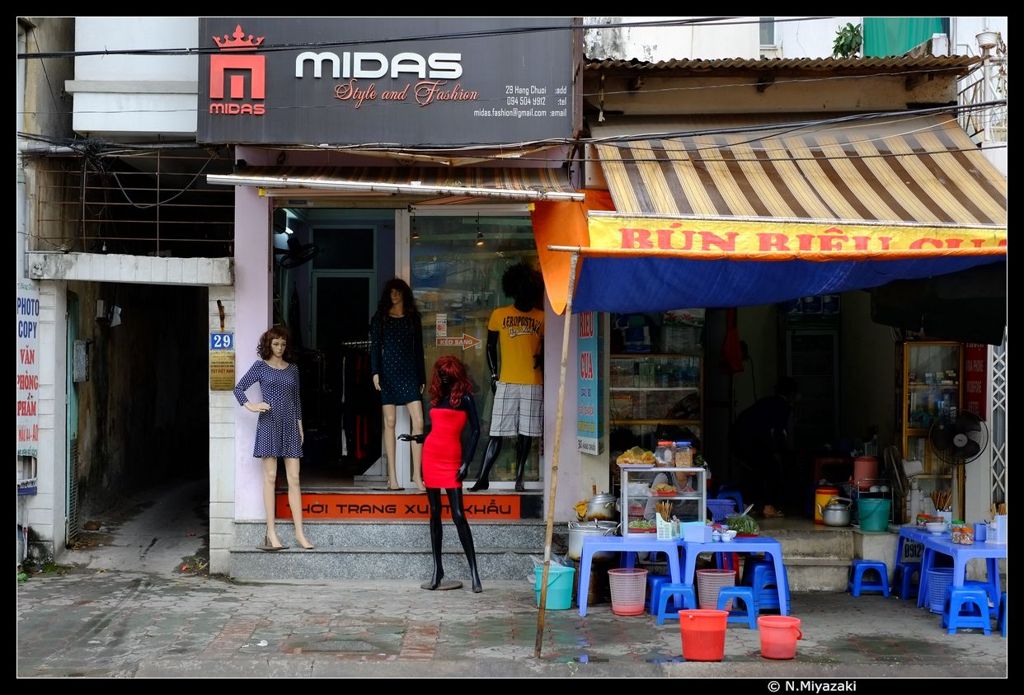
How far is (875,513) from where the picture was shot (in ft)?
34.1

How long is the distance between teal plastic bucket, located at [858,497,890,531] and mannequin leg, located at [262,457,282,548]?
17.8 ft

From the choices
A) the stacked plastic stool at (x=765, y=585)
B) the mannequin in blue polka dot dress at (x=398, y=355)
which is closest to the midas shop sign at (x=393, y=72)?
the mannequin in blue polka dot dress at (x=398, y=355)

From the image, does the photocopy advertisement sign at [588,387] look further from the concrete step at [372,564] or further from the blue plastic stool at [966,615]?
the blue plastic stool at [966,615]

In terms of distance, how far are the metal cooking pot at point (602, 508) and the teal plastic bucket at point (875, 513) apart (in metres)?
2.40

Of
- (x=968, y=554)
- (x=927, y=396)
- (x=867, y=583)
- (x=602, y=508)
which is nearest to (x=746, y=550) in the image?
(x=602, y=508)

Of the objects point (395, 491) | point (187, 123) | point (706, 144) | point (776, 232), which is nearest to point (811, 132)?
point (706, 144)

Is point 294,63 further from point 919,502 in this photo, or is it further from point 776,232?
point 919,502

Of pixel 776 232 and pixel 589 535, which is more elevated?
pixel 776 232

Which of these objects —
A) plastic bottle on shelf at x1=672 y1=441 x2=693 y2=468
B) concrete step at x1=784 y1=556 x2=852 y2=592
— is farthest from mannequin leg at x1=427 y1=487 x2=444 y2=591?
concrete step at x1=784 y1=556 x2=852 y2=592

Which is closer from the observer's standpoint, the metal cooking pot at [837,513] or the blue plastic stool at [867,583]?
the blue plastic stool at [867,583]

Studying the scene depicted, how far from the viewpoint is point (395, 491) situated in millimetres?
10805

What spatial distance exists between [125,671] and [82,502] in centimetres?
422

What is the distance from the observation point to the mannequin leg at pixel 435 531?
389 inches

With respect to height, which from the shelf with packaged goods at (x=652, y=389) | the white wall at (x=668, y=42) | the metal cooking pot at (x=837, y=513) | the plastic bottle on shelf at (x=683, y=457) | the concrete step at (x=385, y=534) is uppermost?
the white wall at (x=668, y=42)
